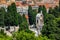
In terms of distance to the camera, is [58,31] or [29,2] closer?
[58,31]

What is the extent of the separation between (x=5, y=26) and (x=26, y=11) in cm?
946

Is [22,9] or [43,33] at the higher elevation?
[43,33]

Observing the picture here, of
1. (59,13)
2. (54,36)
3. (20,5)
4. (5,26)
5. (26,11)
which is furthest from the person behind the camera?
(20,5)

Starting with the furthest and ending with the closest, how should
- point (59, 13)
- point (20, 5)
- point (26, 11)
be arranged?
→ 1. point (20, 5)
2. point (26, 11)
3. point (59, 13)

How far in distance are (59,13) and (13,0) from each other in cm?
1334

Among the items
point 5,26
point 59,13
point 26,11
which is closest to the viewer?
point 5,26

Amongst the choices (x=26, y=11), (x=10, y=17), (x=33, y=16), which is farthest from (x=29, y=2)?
(x=10, y=17)

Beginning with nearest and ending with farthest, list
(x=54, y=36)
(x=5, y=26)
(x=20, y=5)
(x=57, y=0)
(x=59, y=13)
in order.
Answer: (x=54, y=36), (x=5, y=26), (x=59, y=13), (x=20, y=5), (x=57, y=0)

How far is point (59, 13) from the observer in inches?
1753

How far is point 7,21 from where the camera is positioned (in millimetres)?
40938

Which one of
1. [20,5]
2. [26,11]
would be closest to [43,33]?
[26,11]

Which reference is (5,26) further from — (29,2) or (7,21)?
(29,2)

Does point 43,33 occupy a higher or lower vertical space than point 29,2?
higher

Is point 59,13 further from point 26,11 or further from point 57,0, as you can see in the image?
point 57,0
